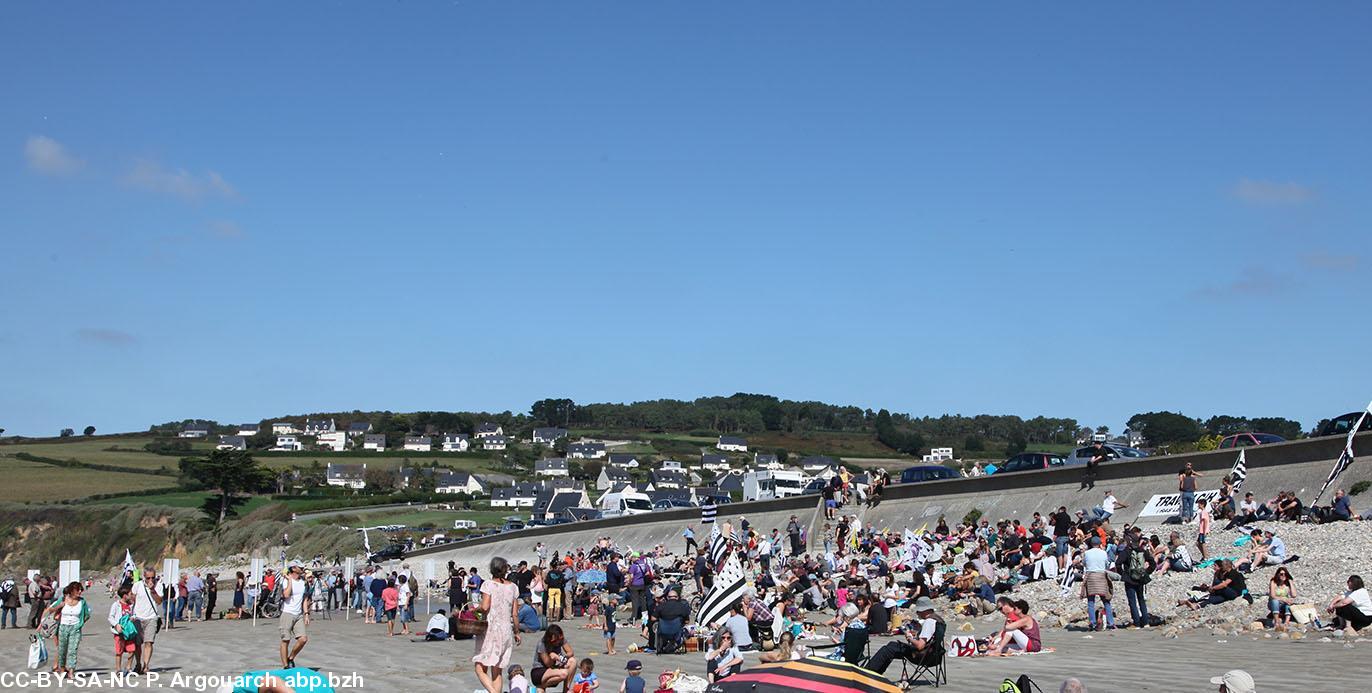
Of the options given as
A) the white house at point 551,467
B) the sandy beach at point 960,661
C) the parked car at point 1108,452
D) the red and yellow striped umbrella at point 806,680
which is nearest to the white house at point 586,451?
the white house at point 551,467

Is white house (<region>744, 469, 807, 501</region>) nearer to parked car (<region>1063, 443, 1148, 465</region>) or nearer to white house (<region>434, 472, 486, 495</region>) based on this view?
parked car (<region>1063, 443, 1148, 465</region>)

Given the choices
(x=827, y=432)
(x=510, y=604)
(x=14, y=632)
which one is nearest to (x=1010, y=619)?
(x=510, y=604)

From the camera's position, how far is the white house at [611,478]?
124 metres

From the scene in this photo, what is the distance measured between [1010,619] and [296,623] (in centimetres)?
930

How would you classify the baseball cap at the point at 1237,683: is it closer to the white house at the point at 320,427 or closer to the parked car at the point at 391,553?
the parked car at the point at 391,553

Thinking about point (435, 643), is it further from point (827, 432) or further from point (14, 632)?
point (827, 432)

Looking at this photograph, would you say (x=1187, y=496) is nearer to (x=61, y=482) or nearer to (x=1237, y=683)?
(x=1237, y=683)

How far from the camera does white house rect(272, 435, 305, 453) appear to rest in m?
166

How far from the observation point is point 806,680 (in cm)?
837

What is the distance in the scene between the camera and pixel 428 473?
130m

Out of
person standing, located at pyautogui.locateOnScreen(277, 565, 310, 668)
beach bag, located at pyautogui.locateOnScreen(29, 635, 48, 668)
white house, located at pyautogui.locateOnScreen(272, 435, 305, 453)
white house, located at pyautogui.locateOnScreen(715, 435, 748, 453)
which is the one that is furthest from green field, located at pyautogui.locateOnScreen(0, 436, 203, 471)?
person standing, located at pyautogui.locateOnScreen(277, 565, 310, 668)

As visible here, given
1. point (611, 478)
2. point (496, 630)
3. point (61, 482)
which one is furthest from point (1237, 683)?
point (611, 478)

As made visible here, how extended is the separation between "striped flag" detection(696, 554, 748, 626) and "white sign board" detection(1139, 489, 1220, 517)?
13.9m

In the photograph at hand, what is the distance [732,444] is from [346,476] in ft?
205
